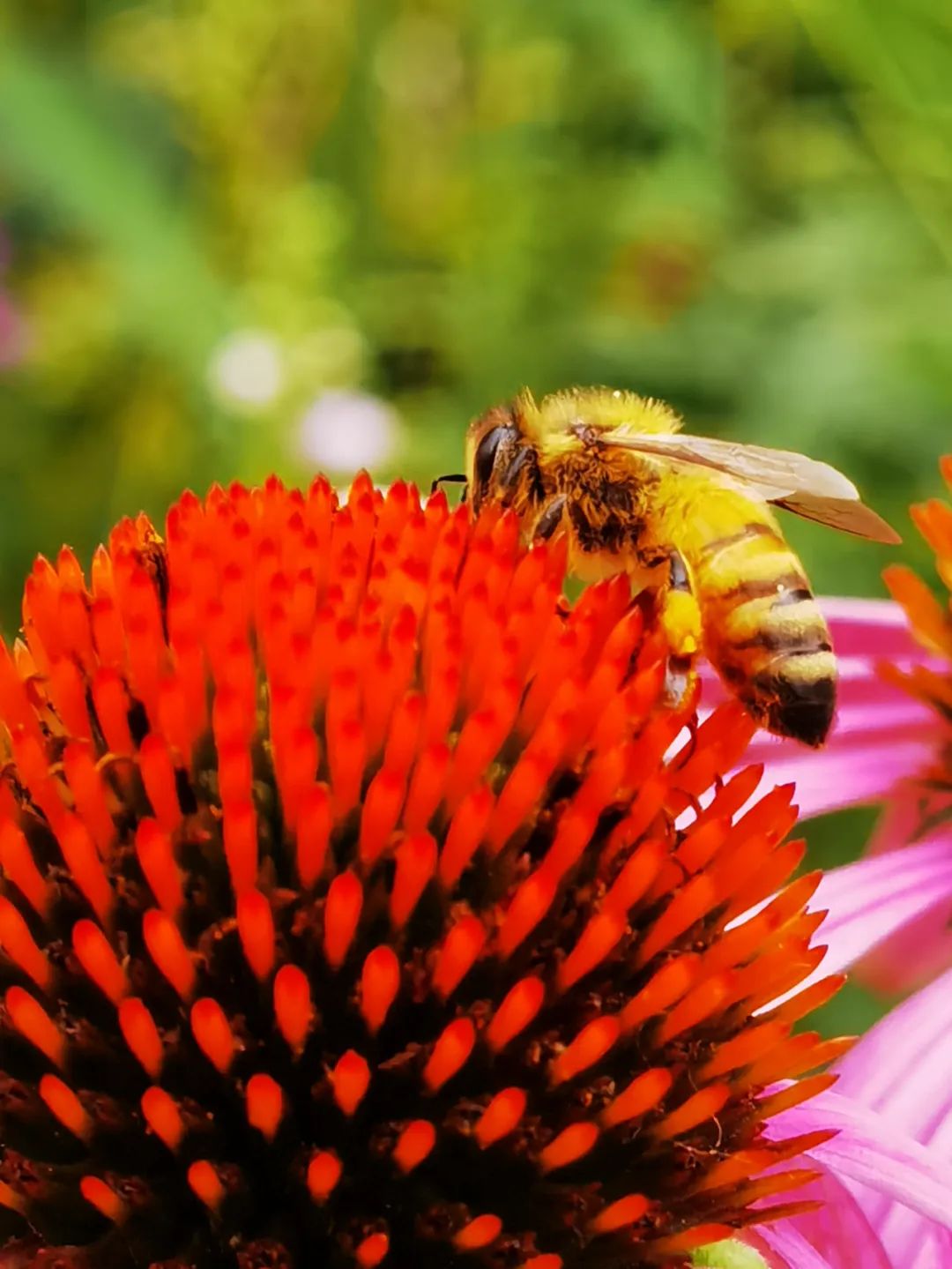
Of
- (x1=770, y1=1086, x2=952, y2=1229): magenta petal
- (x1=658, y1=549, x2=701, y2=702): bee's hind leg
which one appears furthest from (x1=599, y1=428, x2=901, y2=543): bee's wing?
(x1=770, y1=1086, x2=952, y2=1229): magenta petal

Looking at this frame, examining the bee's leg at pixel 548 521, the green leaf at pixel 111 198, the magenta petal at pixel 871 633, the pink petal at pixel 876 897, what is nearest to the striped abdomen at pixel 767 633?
the bee's leg at pixel 548 521

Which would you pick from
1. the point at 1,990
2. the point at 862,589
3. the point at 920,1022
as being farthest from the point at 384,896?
the point at 862,589

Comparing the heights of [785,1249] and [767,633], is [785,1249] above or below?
below

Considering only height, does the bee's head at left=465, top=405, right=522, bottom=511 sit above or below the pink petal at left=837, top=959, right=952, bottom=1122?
above

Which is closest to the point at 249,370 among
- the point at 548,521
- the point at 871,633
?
the point at 871,633

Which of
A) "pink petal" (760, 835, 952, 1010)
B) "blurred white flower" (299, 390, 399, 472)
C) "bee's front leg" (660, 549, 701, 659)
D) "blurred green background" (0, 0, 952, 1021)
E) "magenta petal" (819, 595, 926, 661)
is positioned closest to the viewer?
"bee's front leg" (660, 549, 701, 659)

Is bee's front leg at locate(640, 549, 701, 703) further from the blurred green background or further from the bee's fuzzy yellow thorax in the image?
the blurred green background

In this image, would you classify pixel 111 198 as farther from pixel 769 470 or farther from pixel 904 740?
pixel 769 470

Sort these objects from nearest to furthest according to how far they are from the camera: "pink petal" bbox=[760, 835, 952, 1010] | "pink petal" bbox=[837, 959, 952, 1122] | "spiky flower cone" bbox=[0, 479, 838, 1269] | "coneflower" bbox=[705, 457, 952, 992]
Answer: "spiky flower cone" bbox=[0, 479, 838, 1269], "pink petal" bbox=[837, 959, 952, 1122], "pink petal" bbox=[760, 835, 952, 1010], "coneflower" bbox=[705, 457, 952, 992]
